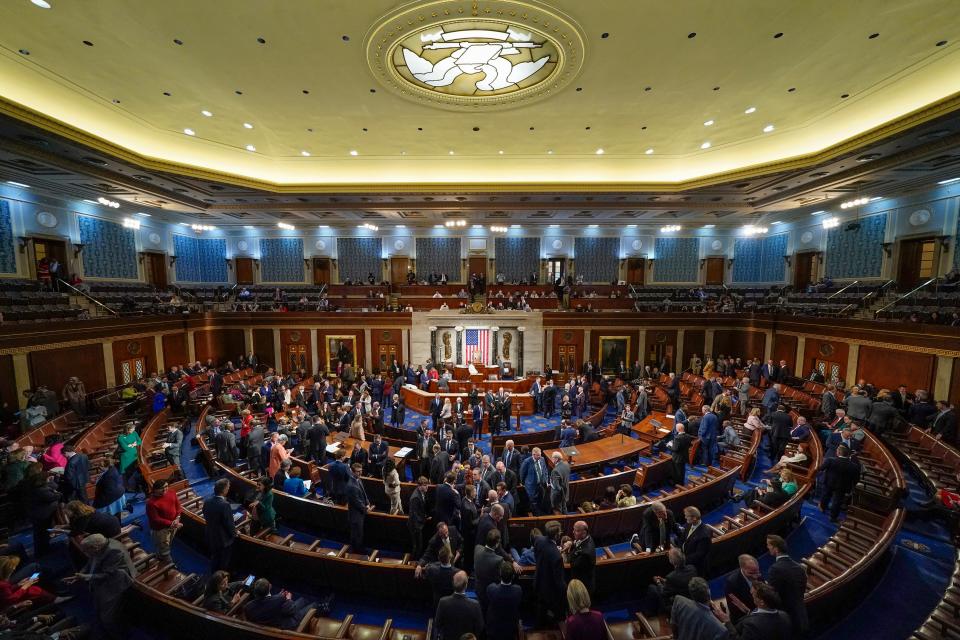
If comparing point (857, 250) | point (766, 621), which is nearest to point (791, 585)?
point (766, 621)

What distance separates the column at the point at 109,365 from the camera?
40.9ft

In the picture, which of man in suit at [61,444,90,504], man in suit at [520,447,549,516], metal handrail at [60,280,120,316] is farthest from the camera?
metal handrail at [60,280,120,316]

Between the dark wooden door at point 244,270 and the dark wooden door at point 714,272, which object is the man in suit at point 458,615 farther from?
the dark wooden door at point 244,270

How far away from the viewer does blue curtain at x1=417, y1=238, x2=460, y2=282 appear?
67.2 feet

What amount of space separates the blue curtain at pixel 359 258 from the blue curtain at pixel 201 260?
673 centimetres

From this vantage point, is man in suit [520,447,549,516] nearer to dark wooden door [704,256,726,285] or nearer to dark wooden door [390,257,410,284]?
dark wooden door [390,257,410,284]

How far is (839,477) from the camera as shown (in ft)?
19.7

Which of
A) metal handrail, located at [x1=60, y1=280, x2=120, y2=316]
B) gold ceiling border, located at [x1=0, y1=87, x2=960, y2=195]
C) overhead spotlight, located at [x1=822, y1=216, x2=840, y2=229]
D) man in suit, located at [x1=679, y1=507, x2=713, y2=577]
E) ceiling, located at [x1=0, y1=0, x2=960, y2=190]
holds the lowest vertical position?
man in suit, located at [x1=679, y1=507, x2=713, y2=577]

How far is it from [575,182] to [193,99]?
12.2 m

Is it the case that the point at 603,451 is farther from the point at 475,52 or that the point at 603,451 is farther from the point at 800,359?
the point at 800,359

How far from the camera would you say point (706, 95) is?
9352mm

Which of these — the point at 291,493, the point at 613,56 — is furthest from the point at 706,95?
the point at 291,493

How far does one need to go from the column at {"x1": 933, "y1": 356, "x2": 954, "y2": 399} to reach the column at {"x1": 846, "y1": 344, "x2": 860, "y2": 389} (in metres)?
2.27

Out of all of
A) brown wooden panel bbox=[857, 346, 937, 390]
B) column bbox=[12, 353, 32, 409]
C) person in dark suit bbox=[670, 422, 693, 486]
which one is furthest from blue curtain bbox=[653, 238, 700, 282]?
column bbox=[12, 353, 32, 409]
